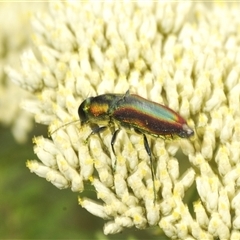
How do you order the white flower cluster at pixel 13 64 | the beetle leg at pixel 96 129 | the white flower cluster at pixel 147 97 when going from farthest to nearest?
the white flower cluster at pixel 13 64
the beetle leg at pixel 96 129
the white flower cluster at pixel 147 97

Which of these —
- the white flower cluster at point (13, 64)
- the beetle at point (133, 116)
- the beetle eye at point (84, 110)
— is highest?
the white flower cluster at point (13, 64)

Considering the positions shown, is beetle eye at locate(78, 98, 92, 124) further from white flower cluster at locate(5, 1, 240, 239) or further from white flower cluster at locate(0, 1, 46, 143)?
white flower cluster at locate(0, 1, 46, 143)

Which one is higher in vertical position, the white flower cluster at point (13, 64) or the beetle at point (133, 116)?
the white flower cluster at point (13, 64)

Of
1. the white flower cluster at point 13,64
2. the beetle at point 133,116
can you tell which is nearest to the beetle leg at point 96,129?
the beetle at point 133,116

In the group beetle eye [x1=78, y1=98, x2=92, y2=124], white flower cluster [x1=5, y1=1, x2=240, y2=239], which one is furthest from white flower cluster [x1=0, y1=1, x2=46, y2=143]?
beetle eye [x1=78, y1=98, x2=92, y2=124]

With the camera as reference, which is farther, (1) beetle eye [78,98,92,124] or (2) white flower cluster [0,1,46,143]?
(2) white flower cluster [0,1,46,143]

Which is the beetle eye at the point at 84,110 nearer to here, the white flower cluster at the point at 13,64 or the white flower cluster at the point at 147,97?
the white flower cluster at the point at 147,97

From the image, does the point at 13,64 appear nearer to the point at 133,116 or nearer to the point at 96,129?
the point at 96,129
